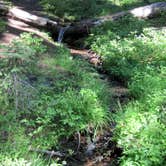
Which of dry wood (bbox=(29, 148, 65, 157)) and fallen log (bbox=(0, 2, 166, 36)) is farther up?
fallen log (bbox=(0, 2, 166, 36))

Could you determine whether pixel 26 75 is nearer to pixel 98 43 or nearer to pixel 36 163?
pixel 36 163

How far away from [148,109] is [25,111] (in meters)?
2.44

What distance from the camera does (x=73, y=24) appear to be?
51.0 feet

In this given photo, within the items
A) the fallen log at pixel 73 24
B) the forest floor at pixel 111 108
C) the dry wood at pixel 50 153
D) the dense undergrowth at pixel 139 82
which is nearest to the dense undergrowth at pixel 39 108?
the dry wood at pixel 50 153

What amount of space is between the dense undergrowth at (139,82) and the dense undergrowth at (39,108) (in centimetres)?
66

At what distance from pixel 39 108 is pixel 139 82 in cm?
264

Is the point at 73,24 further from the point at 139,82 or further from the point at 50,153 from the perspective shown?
the point at 50,153

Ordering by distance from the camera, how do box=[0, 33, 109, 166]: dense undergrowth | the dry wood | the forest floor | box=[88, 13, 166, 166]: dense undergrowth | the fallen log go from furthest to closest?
1. the fallen log
2. the forest floor
3. box=[0, 33, 109, 166]: dense undergrowth
4. the dry wood
5. box=[88, 13, 166, 166]: dense undergrowth

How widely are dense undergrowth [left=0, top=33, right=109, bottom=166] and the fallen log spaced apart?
585cm

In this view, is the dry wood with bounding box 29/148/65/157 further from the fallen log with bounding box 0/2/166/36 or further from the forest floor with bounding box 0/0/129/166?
the fallen log with bounding box 0/2/166/36

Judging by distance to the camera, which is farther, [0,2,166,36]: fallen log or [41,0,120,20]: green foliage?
[41,0,120,20]: green foliage

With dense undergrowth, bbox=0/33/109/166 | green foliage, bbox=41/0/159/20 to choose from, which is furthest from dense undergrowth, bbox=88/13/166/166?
green foliage, bbox=41/0/159/20

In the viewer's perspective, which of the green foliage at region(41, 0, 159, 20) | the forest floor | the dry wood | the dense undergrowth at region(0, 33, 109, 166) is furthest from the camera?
the green foliage at region(41, 0, 159, 20)

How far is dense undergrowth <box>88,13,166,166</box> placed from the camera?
595cm
